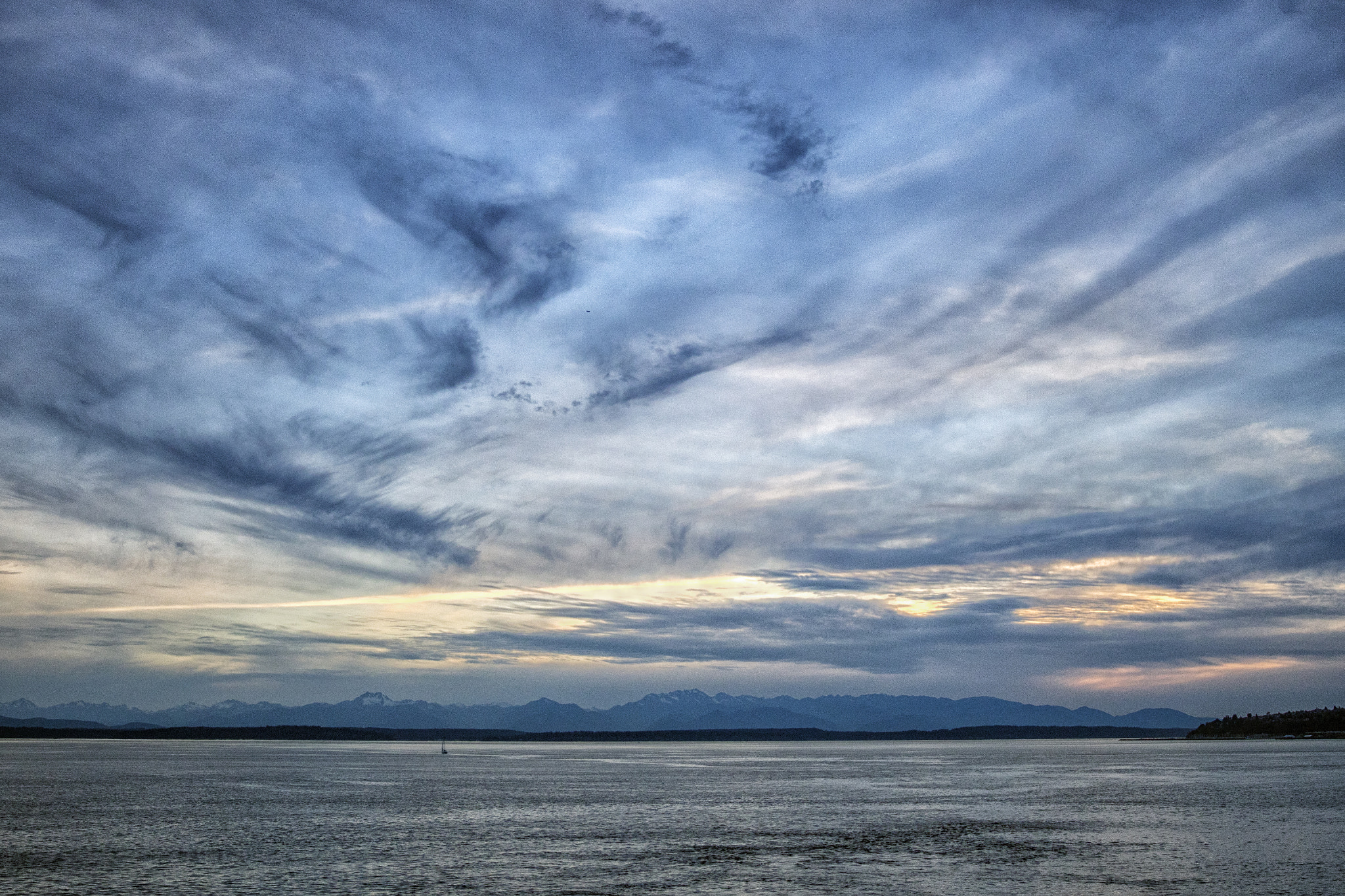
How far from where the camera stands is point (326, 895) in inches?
1560

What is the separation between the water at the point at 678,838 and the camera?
1677 inches

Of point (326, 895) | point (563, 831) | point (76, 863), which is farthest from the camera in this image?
point (563, 831)

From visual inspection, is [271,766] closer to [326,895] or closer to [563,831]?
[563,831]

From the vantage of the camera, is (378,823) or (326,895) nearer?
(326,895)

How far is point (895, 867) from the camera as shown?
46.8 m

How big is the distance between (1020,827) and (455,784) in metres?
75.8

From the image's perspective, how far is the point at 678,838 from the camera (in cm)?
5891

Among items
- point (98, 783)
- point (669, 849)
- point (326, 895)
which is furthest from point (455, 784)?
point (326, 895)

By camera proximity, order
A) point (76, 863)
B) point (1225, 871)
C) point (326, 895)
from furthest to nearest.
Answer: point (76, 863)
point (1225, 871)
point (326, 895)

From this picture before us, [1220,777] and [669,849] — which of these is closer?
[669,849]

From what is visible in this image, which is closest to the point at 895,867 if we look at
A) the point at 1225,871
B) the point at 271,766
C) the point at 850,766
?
the point at 1225,871

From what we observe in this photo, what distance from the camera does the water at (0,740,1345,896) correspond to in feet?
140

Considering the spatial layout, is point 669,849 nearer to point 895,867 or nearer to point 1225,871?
point 895,867

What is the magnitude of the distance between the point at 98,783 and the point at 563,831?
3317 inches
